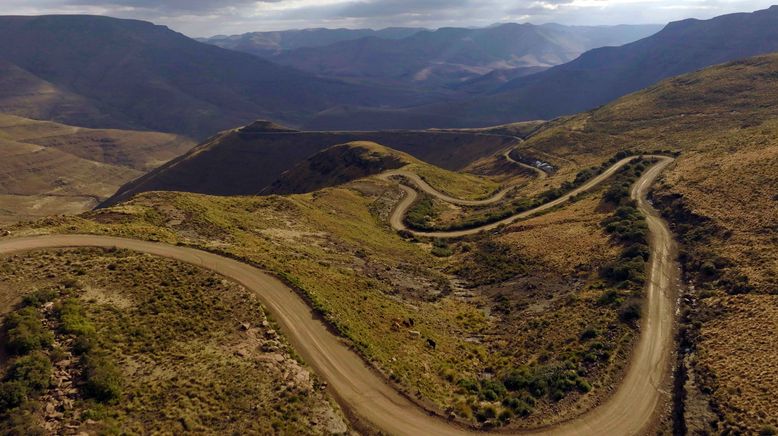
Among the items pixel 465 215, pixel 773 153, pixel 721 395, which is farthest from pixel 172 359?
pixel 773 153

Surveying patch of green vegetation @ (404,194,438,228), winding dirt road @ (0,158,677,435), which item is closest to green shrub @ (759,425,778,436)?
winding dirt road @ (0,158,677,435)

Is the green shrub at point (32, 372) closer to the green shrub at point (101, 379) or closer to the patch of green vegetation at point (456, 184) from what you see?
the green shrub at point (101, 379)

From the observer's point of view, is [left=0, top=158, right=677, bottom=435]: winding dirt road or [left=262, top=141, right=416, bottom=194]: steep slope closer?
[left=0, top=158, right=677, bottom=435]: winding dirt road

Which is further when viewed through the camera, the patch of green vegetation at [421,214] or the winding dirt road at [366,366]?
the patch of green vegetation at [421,214]

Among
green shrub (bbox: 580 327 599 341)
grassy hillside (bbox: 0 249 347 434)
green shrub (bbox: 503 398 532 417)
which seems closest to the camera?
grassy hillside (bbox: 0 249 347 434)

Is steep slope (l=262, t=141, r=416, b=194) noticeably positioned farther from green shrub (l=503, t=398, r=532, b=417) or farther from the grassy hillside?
green shrub (l=503, t=398, r=532, b=417)

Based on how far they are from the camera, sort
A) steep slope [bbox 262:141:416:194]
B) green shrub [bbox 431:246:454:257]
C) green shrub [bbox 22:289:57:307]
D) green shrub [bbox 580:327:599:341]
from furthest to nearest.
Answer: steep slope [bbox 262:141:416:194] → green shrub [bbox 431:246:454:257] → green shrub [bbox 580:327:599:341] → green shrub [bbox 22:289:57:307]

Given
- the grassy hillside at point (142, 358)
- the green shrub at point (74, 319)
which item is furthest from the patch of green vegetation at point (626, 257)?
the green shrub at point (74, 319)
